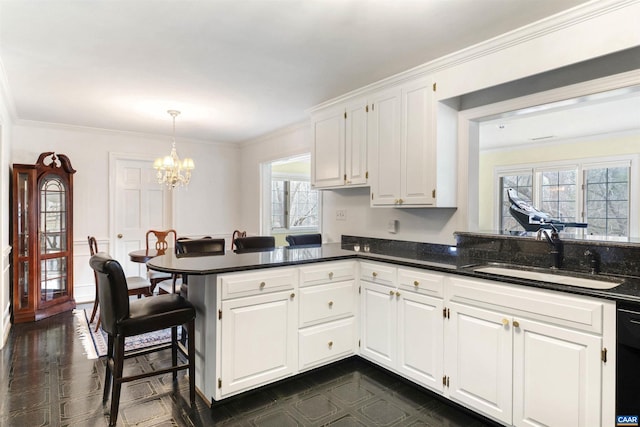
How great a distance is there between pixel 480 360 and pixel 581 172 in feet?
16.5

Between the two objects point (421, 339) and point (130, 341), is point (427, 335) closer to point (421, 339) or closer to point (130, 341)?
point (421, 339)

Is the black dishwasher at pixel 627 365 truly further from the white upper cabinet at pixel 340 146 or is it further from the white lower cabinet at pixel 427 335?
the white upper cabinet at pixel 340 146

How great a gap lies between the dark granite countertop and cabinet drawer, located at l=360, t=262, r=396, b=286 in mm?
54

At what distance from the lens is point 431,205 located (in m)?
2.77

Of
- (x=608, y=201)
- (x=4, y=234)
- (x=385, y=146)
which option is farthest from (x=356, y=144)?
(x=608, y=201)

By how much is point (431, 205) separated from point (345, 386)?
58.5 inches

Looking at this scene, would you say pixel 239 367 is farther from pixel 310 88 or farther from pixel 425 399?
pixel 310 88

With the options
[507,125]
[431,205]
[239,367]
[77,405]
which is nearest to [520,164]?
[507,125]

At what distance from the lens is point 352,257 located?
9.56ft

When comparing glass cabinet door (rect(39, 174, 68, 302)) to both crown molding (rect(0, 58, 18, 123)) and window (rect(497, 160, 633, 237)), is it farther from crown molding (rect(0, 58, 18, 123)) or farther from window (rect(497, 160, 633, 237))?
window (rect(497, 160, 633, 237))

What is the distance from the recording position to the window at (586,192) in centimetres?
528

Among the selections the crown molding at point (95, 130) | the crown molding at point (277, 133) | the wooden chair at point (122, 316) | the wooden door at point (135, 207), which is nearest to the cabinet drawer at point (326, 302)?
the wooden chair at point (122, 316)

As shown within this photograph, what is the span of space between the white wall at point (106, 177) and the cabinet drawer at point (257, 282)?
150 inches

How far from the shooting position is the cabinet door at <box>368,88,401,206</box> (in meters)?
3.02
